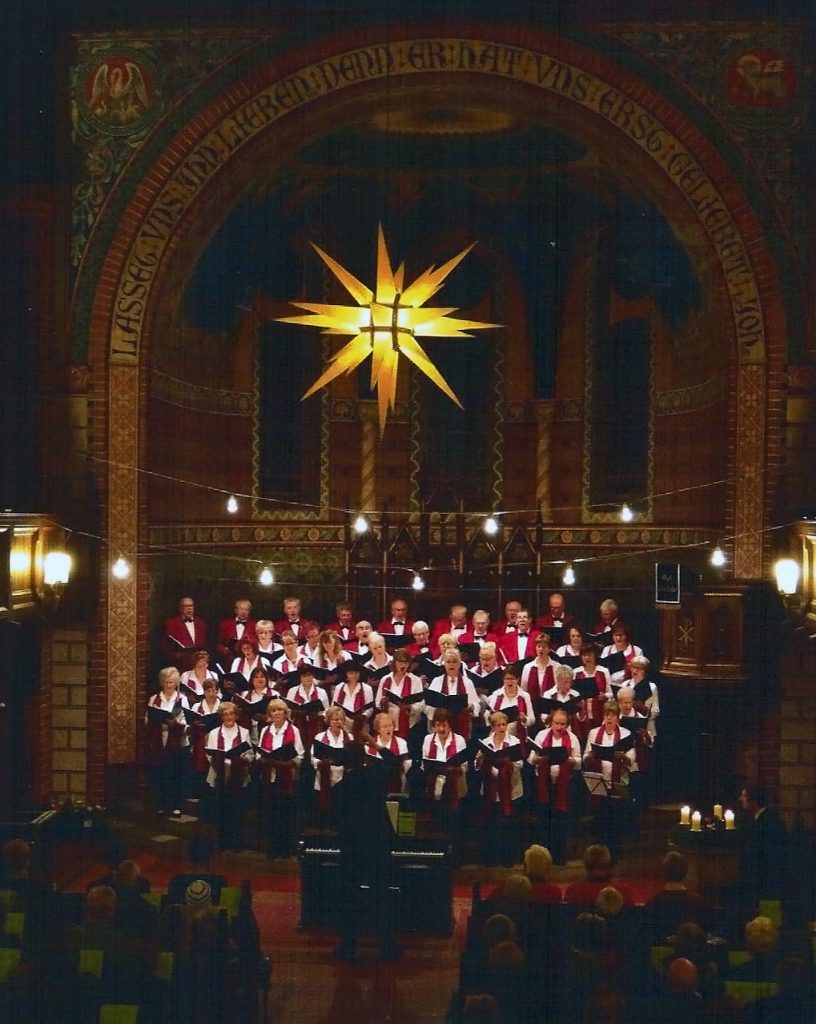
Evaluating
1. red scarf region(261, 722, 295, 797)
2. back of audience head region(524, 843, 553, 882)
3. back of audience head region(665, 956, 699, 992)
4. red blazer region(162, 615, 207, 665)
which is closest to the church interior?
red blazer region(162, 615, 207, 665)

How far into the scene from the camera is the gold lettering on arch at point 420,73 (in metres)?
12.6

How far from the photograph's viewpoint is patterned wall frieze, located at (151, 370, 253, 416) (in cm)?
1404

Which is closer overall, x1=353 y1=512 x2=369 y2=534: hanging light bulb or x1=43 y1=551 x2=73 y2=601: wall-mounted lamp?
x1=43 y1=551 x2=73 y2=601: wall-mounted lamp

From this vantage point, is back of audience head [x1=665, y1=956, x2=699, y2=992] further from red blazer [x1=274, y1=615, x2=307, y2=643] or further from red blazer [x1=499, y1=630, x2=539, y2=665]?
red blazer [x1=274, y1=615, x2=307, y2=643]

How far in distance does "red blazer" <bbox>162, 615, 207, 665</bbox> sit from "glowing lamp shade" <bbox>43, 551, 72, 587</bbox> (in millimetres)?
2112

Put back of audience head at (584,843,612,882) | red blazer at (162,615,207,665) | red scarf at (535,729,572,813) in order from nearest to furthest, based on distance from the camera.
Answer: back of audience head at (584,843,612,882), red scarf at (535,729,572,813), red blazer at (162,615,207,665)

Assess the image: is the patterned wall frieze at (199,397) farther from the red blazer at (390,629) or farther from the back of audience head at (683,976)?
the back of audience head at (683,976)

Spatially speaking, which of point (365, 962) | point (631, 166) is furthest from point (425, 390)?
point (365, 962)

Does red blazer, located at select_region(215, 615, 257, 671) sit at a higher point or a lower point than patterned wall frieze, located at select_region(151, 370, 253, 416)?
lower

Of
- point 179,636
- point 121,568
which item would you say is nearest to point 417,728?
point 179,636

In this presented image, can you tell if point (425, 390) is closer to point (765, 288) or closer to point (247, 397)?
point (247, 397)

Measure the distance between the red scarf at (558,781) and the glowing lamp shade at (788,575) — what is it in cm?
243

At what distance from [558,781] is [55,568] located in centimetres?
511

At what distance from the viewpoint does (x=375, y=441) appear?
17.4m
